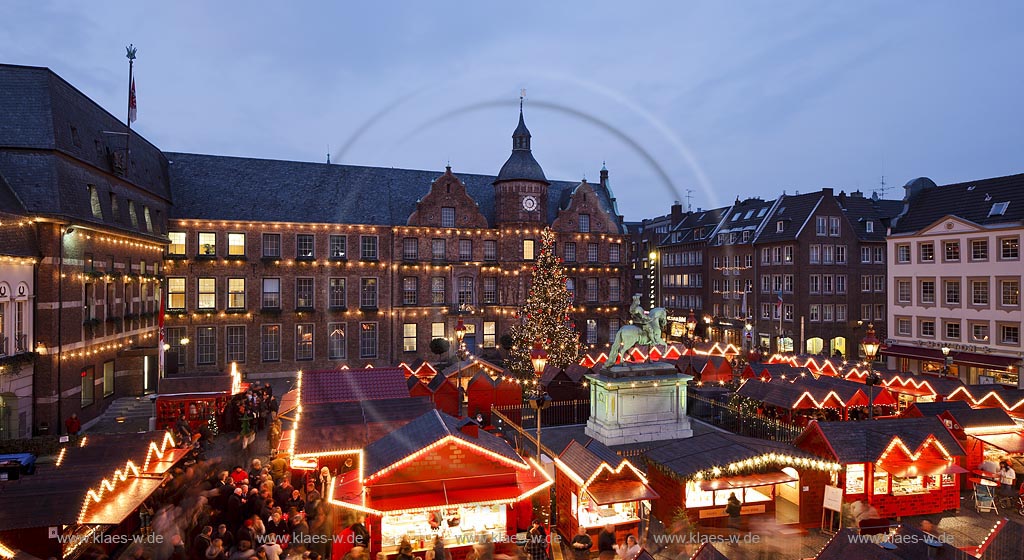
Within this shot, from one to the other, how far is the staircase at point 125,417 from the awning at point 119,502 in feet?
40.4

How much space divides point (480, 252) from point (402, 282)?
6.49 metres

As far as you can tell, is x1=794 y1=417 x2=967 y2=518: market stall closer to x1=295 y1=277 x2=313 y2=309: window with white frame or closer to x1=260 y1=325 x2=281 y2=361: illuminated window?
x1=295 y1=277 x2=313 y2=309: window with white frame

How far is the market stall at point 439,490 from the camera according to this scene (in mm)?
11820

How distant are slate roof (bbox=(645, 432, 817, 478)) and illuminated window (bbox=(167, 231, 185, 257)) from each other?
33915mm

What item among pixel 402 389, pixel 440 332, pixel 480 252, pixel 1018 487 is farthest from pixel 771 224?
pixel 402 389

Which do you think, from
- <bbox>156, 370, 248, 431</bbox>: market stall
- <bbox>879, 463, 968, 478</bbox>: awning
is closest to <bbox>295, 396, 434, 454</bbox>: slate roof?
<bbox>156, 370, 248, 431</bbox>: market stall

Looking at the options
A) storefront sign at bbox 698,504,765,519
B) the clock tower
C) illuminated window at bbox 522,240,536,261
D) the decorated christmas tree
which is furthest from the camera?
illuminated window at bbox 522,240,536,261

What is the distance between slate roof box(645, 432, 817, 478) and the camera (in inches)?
576

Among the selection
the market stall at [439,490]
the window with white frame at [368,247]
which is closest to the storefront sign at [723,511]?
the market stall at [439,490]

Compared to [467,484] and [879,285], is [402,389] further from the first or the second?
[879,285]

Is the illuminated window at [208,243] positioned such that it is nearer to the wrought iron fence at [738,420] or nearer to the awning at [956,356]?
the wrought iron fence at [738,420]

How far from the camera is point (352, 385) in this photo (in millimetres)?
20984

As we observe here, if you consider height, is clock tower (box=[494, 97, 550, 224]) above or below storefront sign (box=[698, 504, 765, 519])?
above

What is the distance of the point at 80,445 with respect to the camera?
13922 mm
